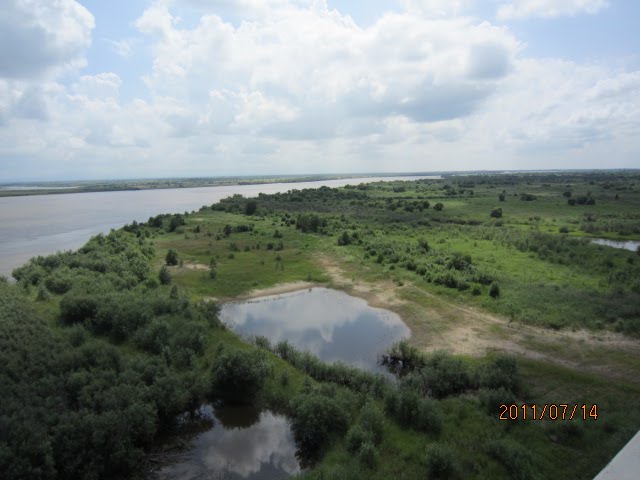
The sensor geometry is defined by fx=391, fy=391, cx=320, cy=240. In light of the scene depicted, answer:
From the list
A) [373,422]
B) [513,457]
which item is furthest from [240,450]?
[513,457]

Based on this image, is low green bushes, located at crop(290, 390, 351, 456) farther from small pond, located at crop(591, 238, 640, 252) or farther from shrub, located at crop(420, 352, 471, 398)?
small pond, located at crop(591, 238, 640, 252)

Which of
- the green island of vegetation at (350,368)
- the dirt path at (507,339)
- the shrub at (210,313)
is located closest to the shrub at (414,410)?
the green island of vegetation at (350,368)

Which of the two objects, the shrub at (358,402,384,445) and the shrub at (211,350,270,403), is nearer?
the shrub at (358,402,384,445)

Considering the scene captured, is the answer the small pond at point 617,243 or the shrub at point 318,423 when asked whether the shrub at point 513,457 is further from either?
the small pond at point 617,243

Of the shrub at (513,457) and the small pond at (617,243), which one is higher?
the shrub at (513,457)

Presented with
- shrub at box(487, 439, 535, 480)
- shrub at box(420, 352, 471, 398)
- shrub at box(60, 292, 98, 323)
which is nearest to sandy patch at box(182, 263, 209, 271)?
shrub at box(60, 292, 98, 323)

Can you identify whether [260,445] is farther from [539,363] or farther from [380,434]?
[539,363]

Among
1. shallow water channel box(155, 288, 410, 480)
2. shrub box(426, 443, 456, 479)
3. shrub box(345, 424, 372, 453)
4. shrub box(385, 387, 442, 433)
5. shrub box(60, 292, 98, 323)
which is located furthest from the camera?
shrub box(60, 292, 98, 323)
